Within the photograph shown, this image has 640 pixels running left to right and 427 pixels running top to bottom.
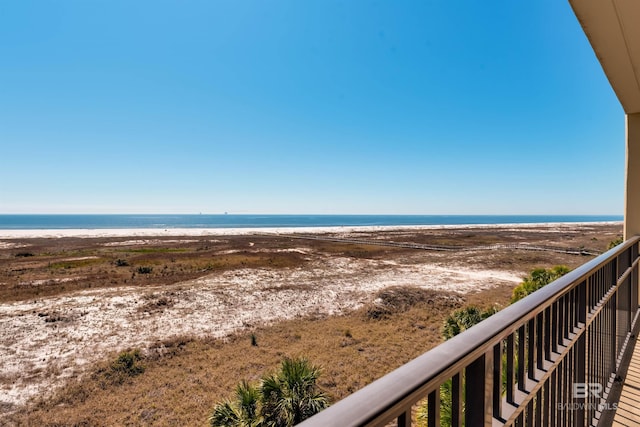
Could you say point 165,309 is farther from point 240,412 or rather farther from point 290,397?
point 290,397

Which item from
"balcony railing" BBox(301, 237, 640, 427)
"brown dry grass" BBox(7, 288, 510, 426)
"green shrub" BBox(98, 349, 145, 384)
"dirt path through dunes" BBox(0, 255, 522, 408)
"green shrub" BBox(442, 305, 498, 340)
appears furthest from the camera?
"dirt path through dunes" BBox(0, 255, 522, 408)

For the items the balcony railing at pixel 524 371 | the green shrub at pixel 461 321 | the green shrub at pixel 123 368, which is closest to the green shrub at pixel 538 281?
the green shrub at pixel 461 321

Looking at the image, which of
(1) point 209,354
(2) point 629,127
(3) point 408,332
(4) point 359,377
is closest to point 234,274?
(1) point 209,354

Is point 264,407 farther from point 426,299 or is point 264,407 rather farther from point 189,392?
point 426,299

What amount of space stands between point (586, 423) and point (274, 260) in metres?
26.4

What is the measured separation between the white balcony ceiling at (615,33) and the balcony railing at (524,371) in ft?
6.30

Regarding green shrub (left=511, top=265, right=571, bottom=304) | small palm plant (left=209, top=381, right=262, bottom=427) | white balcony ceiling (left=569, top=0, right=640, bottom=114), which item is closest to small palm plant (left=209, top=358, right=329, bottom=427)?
small palm plant (left=209, top=381, right=262, bottom=427)

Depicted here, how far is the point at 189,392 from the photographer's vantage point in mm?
7551

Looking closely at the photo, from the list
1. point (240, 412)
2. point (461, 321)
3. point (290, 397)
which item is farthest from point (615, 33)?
point (240, 412)

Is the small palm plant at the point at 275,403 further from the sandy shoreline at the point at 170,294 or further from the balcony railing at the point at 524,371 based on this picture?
the sandy shoreline at the point at 170,294

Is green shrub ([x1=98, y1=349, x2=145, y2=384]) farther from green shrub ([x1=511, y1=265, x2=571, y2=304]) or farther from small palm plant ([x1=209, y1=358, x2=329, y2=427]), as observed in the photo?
green shrub ([x1=511, y1=265, x2=571, y2=304])

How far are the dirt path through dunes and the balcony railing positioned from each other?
1025 cm

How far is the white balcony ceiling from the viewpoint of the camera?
2.33m

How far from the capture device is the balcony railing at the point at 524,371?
2.20 feet
